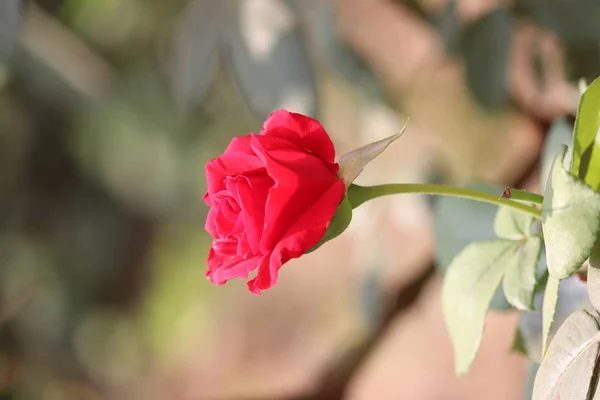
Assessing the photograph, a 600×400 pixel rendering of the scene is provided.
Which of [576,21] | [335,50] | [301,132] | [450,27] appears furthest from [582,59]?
[301,132]

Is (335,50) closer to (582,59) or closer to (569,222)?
(582,59)

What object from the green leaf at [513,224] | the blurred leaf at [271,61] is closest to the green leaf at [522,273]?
the green leaf at [513,224]

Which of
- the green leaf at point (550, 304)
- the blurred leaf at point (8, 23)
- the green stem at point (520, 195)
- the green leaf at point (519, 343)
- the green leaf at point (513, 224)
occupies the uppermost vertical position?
the blurred leaf at point (8, 23)

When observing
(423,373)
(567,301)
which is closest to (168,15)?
(423,373)

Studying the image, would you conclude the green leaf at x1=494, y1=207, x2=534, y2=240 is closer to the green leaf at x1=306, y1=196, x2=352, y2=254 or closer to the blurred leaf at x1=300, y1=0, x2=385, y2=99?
the green leaf at x1=306, y1=196, x2=352, y2=254

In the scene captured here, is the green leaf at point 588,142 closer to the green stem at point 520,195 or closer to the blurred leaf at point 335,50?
the green stem at point 520,195

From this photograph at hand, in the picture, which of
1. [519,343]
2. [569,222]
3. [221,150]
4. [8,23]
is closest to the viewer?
[569,222]
